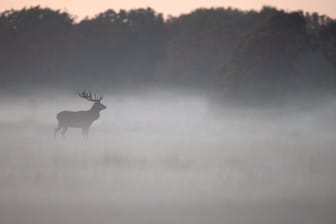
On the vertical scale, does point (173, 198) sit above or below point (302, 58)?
below

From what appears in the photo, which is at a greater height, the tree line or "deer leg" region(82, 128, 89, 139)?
the tree line

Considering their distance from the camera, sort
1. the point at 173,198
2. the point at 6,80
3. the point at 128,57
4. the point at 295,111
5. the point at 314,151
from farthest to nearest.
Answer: the point at 128,57
the point at 6,80
the point at 295,111
the point at 314,151
the point at 173,198

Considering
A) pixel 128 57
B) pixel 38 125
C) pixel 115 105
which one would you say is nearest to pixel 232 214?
pixel 38 125

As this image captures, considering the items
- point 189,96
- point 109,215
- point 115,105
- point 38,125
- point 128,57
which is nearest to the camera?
point 109,215

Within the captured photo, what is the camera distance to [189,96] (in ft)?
162

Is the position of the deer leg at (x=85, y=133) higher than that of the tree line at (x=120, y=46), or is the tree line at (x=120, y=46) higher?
the tree line at (x=120, y=46)

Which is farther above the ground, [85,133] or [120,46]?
[120,46]

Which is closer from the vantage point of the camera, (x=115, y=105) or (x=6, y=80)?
(x=115, y=105)

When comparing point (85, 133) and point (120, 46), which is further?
point (120, 46)

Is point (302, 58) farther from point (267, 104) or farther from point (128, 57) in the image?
point (128, 57)

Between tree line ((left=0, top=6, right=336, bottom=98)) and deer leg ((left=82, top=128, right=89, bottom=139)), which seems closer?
deer leg ((left=82, top=128, right=89, bottom=139))

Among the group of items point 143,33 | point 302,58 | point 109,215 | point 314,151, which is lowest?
point 109,215

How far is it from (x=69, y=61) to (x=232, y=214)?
49656mm

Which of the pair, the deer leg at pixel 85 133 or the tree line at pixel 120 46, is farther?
the tree line at pixel 120 46
